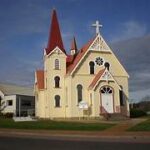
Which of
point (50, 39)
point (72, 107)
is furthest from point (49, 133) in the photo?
point (50, 39)

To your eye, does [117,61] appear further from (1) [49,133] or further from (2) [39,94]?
(1) [49,133]

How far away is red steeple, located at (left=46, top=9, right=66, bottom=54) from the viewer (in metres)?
49.2

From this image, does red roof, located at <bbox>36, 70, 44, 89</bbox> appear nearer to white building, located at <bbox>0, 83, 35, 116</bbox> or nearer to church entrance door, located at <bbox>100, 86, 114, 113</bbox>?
church entrance door, located at <bbox>100, 86, 114, 113</bbox>

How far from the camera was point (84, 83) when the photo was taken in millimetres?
47000

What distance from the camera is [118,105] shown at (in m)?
46.3

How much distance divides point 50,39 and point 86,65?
6.81 m

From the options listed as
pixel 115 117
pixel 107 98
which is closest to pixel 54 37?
pixel 107 98

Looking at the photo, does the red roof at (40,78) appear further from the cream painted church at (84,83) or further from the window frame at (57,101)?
the window frame at (57,101)

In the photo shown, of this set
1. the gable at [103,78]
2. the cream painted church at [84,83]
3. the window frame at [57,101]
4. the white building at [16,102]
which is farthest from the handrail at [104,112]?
the white building at [16,102]

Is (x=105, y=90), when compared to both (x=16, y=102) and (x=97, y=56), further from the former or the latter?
(x=16, y=102)

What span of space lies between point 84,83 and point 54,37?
8402 mm

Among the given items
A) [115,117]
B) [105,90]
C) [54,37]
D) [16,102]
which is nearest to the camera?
[115,117]

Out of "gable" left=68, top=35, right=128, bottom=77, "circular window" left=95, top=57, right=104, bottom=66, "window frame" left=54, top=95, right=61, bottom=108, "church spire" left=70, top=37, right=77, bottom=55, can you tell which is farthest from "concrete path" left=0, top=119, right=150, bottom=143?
"church spire" left=70, top=37, right=77, bottom=55

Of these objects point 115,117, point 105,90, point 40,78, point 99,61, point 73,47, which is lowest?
point 115,117
